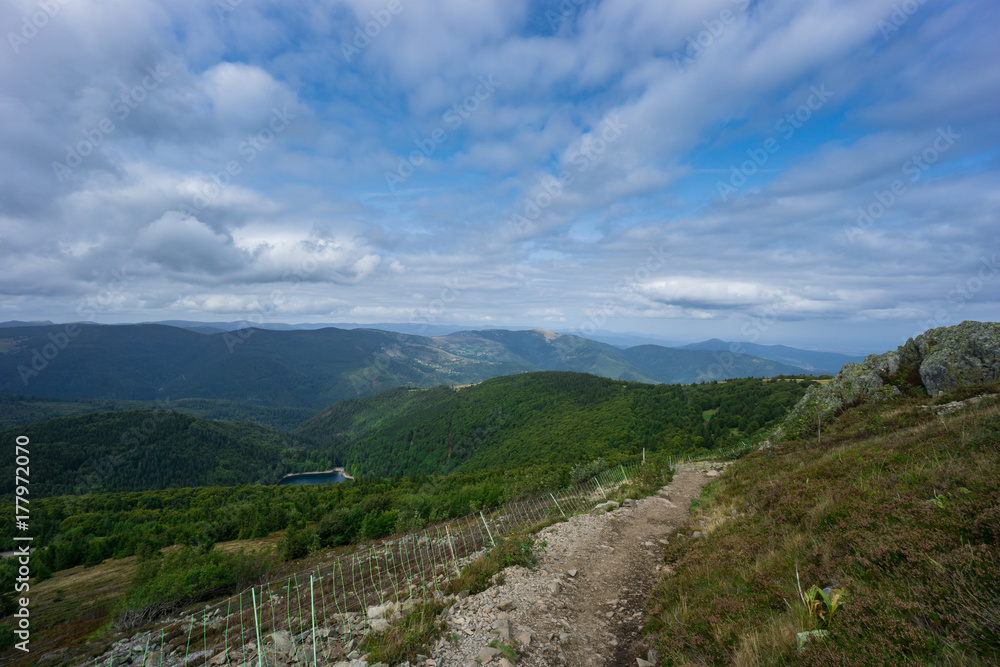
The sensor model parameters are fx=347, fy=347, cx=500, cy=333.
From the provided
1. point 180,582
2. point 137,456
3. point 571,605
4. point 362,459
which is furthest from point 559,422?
point 137,456

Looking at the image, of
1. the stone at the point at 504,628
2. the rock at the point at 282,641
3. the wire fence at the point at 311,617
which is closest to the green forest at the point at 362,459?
the wire fence at the point at 311,617

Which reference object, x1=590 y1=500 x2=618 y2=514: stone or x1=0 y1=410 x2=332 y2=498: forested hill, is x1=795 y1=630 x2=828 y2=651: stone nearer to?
x1=590 y1=500 x2=618 y2=514: stone

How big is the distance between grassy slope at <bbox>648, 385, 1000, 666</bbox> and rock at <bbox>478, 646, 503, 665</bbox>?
10.9ft

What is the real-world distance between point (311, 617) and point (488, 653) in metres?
7.42

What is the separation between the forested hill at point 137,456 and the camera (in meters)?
139

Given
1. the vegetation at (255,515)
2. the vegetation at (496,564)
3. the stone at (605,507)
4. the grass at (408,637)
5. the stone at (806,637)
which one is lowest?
the vegetation at (255,515)

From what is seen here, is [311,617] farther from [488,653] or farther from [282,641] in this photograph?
[488,653]

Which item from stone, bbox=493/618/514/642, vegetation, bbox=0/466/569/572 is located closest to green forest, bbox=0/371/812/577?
vegetation, bbox=0/466/569/572

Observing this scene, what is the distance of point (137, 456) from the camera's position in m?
153

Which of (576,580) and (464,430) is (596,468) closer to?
(576,580)

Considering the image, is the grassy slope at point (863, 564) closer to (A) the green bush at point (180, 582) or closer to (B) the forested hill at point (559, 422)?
(A) the green bush at point (180, 582)

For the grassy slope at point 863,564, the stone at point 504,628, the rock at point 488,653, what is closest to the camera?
the grassy slope at point 863,564

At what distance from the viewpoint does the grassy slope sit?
433 cm

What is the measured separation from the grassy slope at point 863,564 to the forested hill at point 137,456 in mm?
193606
